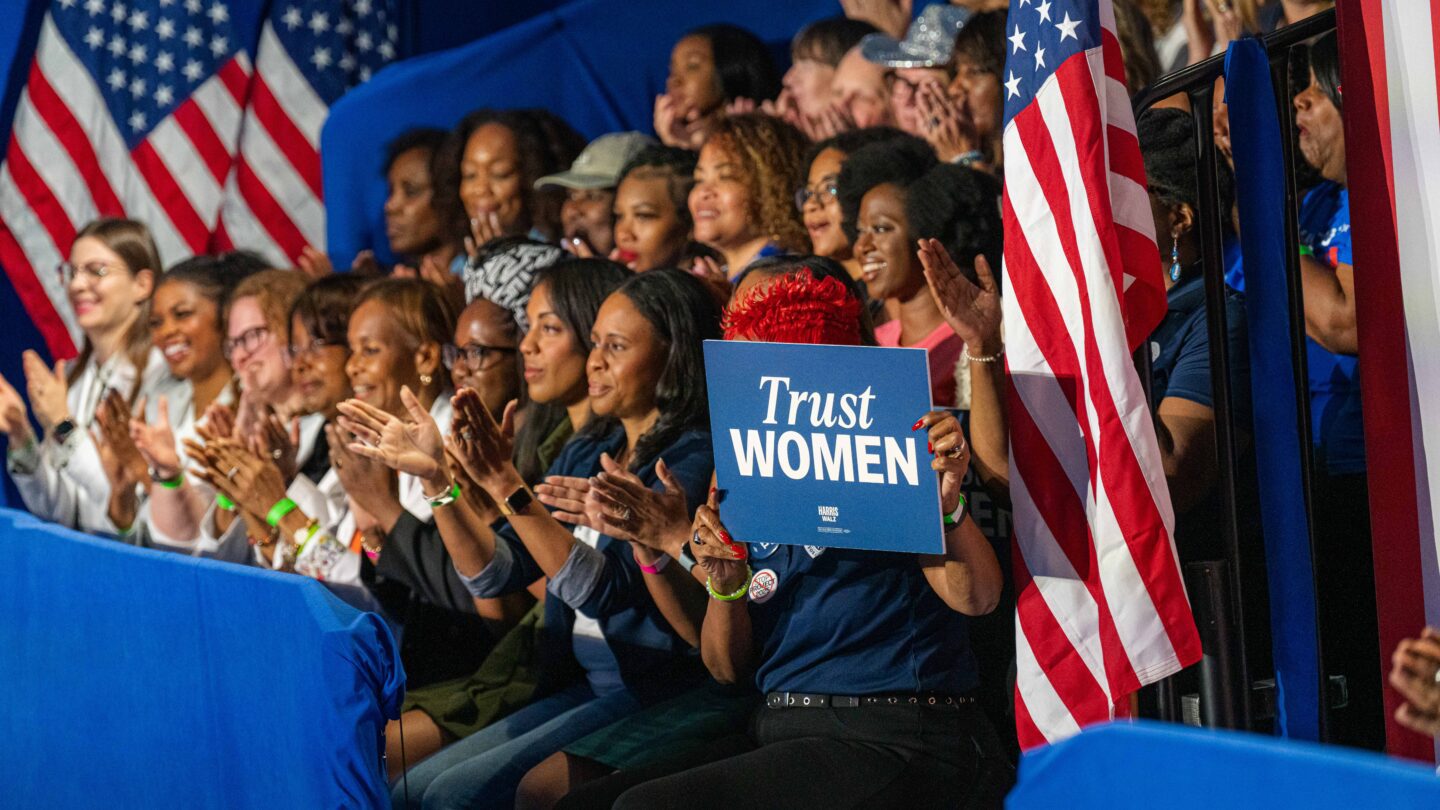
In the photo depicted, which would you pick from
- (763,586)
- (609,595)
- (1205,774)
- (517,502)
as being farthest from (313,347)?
(1205,774)

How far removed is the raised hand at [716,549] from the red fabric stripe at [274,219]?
4993 millimetres

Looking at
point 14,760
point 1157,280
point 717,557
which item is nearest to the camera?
point 1157,280

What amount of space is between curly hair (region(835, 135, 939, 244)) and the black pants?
1.41 m

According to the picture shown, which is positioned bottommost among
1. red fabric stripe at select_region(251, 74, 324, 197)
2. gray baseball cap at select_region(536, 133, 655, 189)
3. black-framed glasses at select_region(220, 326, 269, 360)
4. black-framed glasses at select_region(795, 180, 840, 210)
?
black-framed glasses at select_region(220, 326, 269, 360)

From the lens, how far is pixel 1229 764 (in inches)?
73.8

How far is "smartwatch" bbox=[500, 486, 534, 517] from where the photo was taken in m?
4.01

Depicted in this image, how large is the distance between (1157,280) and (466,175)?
387 centimetres

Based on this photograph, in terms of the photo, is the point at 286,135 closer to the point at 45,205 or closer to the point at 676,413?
the point at 45,205

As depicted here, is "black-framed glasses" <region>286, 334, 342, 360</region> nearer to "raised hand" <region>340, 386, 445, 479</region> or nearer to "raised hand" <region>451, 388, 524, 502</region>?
"raised hand" <region>340, 386, 445, 479</region>

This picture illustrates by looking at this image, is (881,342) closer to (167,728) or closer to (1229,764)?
(167,728)

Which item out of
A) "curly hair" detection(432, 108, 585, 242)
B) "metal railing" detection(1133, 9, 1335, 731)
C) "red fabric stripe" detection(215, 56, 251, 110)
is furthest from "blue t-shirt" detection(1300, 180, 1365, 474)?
"red fabric stripe" detection(215, 56, 251, 110)

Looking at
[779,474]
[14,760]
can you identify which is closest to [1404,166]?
[779,474]

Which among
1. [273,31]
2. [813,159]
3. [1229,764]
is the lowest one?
[1229,764]

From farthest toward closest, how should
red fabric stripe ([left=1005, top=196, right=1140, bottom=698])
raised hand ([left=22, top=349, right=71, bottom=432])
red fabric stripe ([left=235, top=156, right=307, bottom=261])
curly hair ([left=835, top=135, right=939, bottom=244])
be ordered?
1. red fabric stripe ([left=235, top=156, right=307, bottom=261])
2. raised hand ([left=22, top=349, right=71, bottom=432])
3. curly hair ([left=835, top=135, right=939, bottom=244])
4. red fabric stripe ([left=1005, top=196, right=1140, bottom=698])
